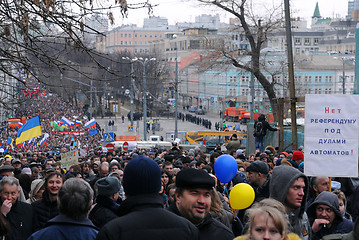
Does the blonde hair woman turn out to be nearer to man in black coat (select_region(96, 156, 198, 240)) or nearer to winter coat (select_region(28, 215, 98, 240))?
man in black coat (select_region(96, 156, 198, 240))

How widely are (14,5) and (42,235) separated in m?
4.00

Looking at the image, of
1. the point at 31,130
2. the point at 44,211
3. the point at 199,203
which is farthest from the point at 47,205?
the point at 31,130

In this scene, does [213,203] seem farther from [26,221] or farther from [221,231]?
[26,221]

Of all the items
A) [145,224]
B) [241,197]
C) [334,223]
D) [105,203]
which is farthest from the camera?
[241,197]

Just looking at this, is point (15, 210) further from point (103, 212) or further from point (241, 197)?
point (241, 197)

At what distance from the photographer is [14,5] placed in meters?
7.99

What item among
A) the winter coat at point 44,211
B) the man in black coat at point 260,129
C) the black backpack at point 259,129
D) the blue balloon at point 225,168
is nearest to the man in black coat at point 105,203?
the winter coat at point 44,211

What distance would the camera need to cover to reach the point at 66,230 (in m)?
4.71

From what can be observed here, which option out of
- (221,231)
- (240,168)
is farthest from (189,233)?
(240,168)

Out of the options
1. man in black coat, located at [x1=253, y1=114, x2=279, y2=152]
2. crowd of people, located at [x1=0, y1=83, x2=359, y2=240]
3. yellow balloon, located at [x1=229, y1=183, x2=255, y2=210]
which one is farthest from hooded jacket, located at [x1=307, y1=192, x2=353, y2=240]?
man in black coat, located at [x1=253, y1=114, x2=279, y2=152]

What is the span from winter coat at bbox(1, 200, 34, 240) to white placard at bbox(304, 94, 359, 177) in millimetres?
2791

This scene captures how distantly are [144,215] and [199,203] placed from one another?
911mm

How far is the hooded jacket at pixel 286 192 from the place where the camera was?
5.83 m

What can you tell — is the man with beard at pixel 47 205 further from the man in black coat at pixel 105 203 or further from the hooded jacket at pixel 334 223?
the hooded jacket at pixel 334 223
